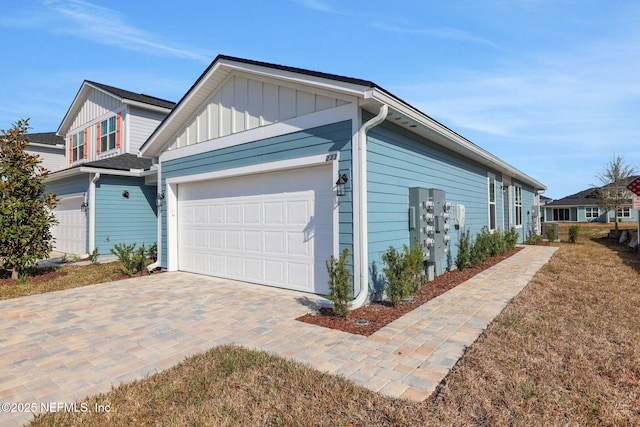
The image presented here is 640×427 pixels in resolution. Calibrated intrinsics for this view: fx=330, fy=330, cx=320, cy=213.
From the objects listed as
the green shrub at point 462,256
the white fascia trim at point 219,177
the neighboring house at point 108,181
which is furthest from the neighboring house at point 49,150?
the green shrub at point 462,256

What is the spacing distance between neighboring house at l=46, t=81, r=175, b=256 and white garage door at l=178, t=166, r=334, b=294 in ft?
13.1

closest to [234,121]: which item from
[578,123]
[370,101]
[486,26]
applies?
[370,101]

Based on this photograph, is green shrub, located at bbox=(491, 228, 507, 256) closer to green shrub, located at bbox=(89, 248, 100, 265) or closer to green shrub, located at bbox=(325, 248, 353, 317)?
green shrub, located at bbox=(325, 248, 353, 317)

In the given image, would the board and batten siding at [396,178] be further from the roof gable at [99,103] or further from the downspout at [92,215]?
the roof gable at [99,103]

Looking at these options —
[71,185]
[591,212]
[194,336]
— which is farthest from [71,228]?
[591,212]

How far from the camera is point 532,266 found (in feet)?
28.7

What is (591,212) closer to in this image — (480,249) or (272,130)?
(480,249)

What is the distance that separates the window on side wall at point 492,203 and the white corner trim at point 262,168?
30.8 feet

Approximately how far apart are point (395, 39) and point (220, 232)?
6.12 meters

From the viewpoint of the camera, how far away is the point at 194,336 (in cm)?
419

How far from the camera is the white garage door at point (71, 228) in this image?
39.7 feet

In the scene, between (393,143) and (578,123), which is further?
(578,123)

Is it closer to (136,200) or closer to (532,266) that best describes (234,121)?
(136,200)

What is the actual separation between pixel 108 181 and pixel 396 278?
36.6ft
